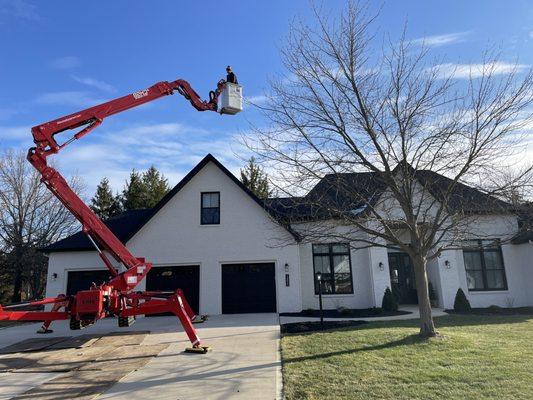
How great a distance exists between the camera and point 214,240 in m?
18.1

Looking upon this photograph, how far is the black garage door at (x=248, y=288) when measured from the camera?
17500mm

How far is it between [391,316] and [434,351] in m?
6.74

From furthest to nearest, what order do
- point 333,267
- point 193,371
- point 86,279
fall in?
1. point 86,279
2. point 333,267
3. point 193,371

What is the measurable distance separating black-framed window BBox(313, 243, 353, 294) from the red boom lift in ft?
27.3

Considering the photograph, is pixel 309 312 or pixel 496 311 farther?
pixel 309 312

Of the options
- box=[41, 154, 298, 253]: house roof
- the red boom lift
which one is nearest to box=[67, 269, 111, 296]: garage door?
box=[41, 154, 298, 253]: house roof

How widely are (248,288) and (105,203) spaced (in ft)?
90.9

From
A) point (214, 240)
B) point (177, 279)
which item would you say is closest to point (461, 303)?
point (214, 240)

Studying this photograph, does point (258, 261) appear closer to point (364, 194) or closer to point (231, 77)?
point (364, 194)

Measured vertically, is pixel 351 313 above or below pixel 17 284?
below

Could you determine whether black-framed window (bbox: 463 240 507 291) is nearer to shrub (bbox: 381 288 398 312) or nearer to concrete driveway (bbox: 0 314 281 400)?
shrub (bbox: 381 288 398 312)

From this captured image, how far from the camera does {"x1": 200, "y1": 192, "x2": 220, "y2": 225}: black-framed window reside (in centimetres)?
1847

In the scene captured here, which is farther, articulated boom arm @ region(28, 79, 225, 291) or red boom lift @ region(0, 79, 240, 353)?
articulated boom arm @ region(28, 79, 225, 291)

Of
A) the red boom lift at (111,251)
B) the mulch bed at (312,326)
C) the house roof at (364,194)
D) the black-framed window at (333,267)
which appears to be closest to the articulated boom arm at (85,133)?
the red boom lift at (111,251)
